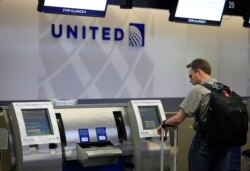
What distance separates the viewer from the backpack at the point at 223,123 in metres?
4.23

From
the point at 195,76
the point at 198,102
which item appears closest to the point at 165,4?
the point at 195,76

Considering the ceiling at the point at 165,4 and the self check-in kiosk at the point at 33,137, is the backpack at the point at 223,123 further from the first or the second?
the ceiling at the point at 165,4

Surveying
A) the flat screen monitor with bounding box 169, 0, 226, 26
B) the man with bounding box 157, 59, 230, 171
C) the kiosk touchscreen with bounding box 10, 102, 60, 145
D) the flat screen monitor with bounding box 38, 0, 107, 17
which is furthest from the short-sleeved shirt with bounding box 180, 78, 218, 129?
the flat screen monitor with bounding box 169, 0, 226, 26

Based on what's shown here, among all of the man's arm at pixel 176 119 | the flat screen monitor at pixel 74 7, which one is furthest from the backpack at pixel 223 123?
the flat screen monitor at pixel 74 7

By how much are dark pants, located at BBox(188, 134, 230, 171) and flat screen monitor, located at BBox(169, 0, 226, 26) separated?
1812mm

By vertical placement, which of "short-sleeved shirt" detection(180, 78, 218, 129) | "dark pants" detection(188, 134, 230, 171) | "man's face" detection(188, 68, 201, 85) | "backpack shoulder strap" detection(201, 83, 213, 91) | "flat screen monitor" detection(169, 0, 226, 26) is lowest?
"dark pants" detection(188, 134, 230, 171)

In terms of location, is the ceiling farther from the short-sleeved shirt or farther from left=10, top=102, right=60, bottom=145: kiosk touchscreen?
left=10, top=102, right=60, bottom=145: kiosk touchscreen

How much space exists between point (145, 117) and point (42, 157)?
115cm

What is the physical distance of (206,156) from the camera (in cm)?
433

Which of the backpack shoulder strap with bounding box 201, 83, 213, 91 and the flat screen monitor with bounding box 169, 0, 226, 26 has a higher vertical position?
the flat screen monitor with bounding box 169, 0, 226, 26

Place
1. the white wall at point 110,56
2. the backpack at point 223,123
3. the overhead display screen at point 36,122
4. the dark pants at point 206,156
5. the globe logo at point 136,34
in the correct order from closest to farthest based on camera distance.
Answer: the overhead display screen at point 36,122 → the backpack at point 223,123 → the dark pants at point 206,156 → the white wall at point 110,56 → the globe logo at point 136,34

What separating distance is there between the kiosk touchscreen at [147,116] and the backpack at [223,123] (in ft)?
1.54

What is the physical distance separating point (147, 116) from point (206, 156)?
682 mm

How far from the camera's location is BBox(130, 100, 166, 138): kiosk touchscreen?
4.43m
